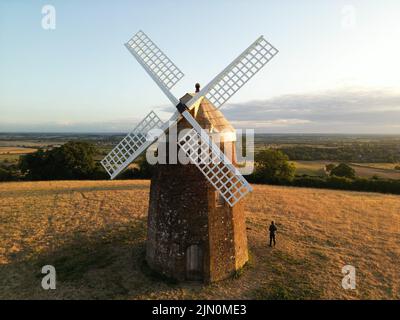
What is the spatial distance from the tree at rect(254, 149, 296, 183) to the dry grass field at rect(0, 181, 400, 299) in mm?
10962

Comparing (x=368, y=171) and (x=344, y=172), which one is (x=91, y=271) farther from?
(x=368, y=171)

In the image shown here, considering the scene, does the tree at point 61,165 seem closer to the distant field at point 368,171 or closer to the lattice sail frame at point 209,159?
the distant field at point 368,171

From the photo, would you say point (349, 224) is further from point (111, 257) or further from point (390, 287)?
point (111, 257)

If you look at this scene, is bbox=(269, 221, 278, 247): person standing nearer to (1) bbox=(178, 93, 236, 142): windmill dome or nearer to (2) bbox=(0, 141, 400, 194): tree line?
(1) bbox=(178, 93, 236, 142): windmill dome

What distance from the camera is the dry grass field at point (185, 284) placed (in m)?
12.6

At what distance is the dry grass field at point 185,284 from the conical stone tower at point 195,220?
713 mm

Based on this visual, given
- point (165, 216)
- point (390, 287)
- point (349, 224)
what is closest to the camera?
point (165, 216)

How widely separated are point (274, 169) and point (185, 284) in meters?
31.4

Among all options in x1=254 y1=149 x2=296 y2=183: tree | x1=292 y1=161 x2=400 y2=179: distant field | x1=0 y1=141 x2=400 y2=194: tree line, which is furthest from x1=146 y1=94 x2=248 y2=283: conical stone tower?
x1=292 y1=161 x2=400 y2=179: distant field

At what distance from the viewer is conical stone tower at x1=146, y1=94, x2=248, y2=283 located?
39.7 ft

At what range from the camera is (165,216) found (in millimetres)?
12641
